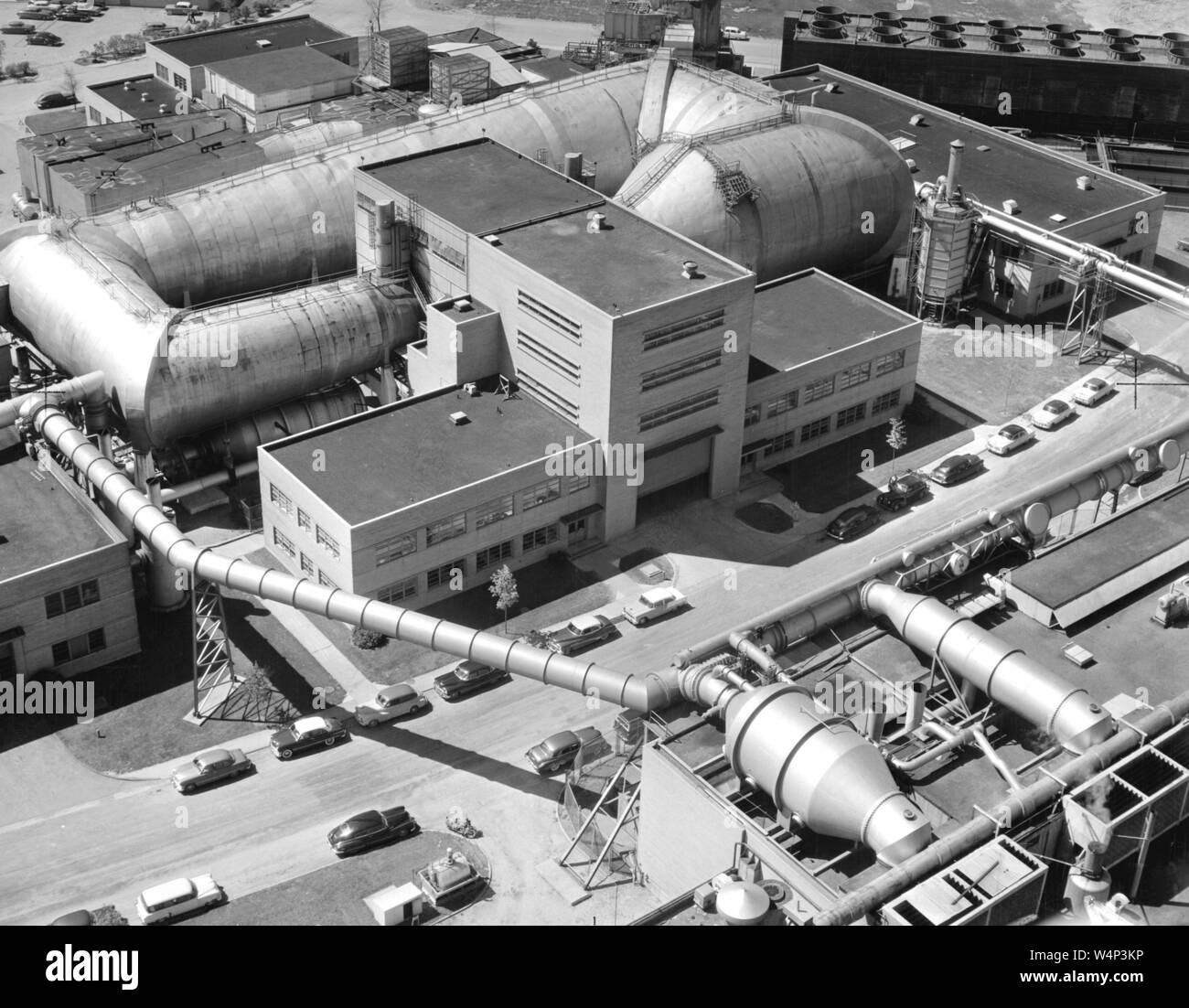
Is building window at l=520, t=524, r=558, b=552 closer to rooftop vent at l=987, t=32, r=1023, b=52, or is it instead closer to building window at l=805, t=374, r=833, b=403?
building window at l=805, t=374, r=833, b=403

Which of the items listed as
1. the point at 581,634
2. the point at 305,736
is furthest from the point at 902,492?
the point at 305,736

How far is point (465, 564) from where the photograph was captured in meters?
84.5

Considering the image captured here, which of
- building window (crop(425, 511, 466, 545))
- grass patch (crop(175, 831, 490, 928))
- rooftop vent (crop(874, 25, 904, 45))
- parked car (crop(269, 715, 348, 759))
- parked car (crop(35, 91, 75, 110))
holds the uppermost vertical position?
rooftop vent (crop(874, 25, 904, 45))

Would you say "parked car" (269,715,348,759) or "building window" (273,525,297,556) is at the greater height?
"building window" (273,525,297,556)

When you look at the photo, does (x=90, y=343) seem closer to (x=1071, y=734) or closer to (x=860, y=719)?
(x=860, y=719)

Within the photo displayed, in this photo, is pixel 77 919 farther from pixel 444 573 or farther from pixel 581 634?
pixel 581 634

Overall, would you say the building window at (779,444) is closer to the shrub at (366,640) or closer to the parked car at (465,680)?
the parked car at (465,680)

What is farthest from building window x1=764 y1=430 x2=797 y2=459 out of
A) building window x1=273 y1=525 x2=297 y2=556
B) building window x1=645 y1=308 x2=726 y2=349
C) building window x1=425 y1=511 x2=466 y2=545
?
building window x1=273 y1=525 x2=297 y2=556

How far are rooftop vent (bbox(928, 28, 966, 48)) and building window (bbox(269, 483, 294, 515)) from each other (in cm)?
8379

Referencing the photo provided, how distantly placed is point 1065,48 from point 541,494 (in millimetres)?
82035

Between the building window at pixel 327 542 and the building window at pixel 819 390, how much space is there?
31.4 meters

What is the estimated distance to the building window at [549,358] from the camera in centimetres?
8738

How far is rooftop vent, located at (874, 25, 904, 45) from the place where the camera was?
465ft

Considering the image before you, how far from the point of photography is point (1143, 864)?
5122 cm
